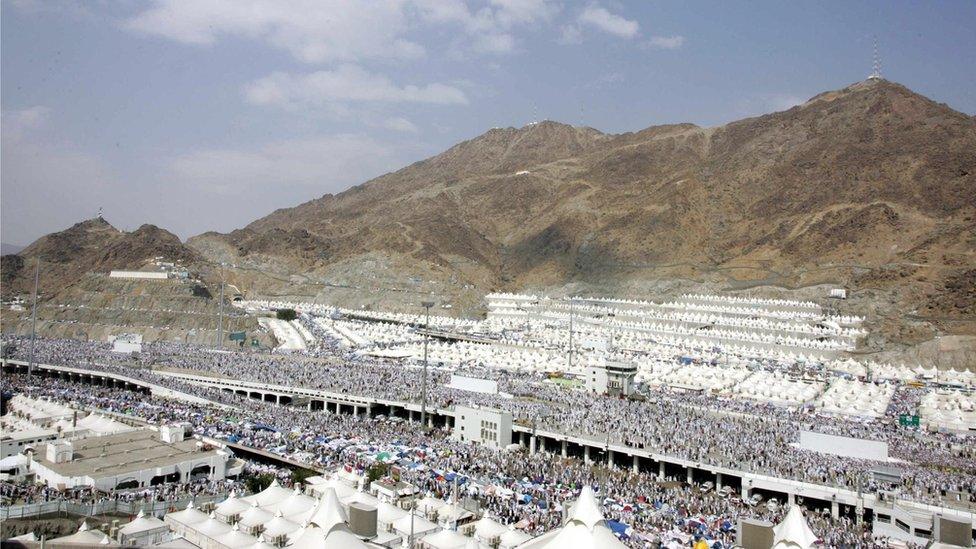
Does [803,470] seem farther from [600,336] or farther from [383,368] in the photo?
[600,336]

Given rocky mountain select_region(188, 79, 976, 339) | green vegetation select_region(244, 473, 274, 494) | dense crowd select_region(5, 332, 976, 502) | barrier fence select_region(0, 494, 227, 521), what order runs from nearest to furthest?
barrier fence select_region(0, 494, 227, 521)
green vegetation select_region(244, 473, 274, 494)
dense crowd select_region(5, 332, 976, 502)
rocky mountain select_region(188, 79, 976, 339)

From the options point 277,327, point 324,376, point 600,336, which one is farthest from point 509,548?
point 277,327

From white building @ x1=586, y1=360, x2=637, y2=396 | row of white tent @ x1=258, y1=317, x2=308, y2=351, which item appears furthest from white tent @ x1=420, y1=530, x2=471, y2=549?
row of white tent @ x1=258, y1=317, x2=308, y2=351

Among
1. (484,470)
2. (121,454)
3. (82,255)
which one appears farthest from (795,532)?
(82,255)

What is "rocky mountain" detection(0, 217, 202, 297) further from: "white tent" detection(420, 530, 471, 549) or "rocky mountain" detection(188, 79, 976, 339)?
"white tent" detection(420, 530, 471, 549)

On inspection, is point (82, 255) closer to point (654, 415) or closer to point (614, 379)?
point (614, 379)

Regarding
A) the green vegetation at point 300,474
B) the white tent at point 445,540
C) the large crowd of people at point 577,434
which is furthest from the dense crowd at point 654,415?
the white tent at point 445,540
